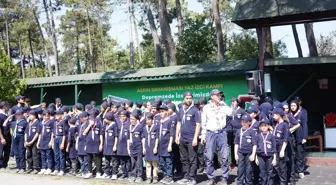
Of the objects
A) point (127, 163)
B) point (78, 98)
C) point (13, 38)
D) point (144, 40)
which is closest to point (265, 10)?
point (127, 163)

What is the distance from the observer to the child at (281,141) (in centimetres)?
821

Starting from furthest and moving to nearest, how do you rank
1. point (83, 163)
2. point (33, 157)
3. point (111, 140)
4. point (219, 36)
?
1. point (219, 36)
2. point (33, 157)
3. point (83, 163)
4. point (111, 140)

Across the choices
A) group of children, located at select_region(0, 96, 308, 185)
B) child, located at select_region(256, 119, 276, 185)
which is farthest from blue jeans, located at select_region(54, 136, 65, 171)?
child, located at select_region(256, 119, 276, 185)

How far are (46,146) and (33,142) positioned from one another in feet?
1.48

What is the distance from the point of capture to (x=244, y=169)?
Result: 8.45 m

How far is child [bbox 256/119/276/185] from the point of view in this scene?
8.09 metres

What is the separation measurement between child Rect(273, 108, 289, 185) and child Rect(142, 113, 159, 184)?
254 cm

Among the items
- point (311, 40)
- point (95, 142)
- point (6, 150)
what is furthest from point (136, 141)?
point (311, 40)

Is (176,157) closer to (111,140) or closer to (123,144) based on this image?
(123,144)

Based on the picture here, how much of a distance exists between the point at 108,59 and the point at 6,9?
11.9 m

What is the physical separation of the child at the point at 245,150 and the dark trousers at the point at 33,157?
555cm

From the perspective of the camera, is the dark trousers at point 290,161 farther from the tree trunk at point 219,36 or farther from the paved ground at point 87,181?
the tree trunk at point 219,36

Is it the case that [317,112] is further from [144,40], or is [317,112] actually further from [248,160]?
[144,40]

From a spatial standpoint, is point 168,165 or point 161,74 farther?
point 161,74
